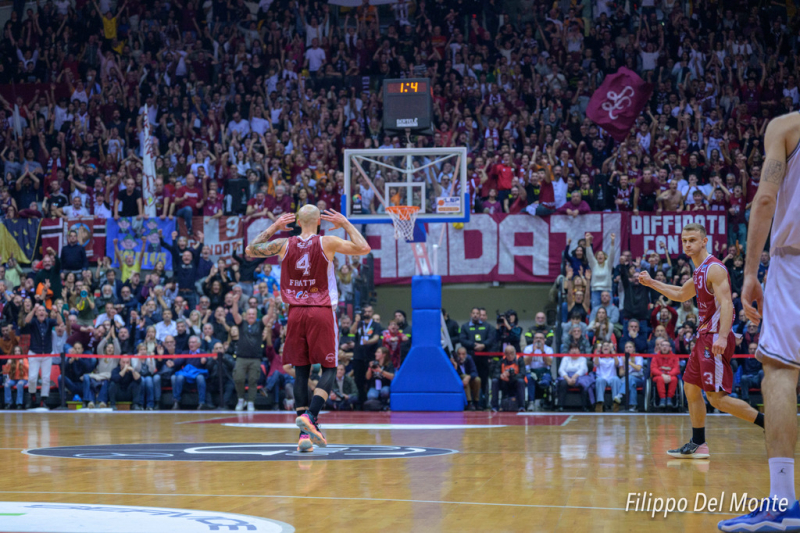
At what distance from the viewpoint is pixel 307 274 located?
26.6ft

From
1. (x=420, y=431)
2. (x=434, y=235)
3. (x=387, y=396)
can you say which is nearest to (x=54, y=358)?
(x=387, y=396)

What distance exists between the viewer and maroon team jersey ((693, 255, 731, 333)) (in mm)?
7875

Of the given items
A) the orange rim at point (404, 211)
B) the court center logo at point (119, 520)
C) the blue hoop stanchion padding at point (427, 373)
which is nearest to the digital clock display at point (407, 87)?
the orange rim at point (404, 211)

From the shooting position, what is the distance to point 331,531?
4184mm

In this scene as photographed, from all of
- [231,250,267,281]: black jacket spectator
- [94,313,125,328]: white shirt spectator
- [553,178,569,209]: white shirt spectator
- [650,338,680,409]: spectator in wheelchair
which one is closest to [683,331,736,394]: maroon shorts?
[650,338,680,409]: spectator in wheelchair

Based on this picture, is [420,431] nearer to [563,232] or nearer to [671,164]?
[563,232]

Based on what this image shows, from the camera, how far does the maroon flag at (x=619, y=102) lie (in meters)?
20.3

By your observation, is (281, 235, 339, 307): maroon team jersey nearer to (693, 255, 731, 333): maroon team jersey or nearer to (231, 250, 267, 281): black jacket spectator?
(693, 255, 731, 333): maroon team jersey

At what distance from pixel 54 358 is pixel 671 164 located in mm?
13322

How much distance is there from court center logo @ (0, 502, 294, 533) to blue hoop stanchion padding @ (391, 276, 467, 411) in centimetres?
1031

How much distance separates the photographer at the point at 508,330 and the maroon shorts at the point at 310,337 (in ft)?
Result: 28.8

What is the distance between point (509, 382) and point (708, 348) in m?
7.86

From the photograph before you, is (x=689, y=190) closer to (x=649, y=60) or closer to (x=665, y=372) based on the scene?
(x=665, y=372)

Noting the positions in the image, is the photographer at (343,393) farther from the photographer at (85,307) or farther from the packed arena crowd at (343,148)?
the photographer at (85,307)
